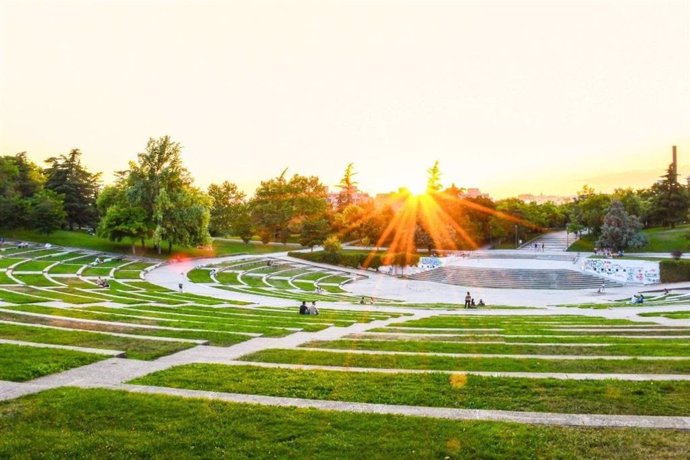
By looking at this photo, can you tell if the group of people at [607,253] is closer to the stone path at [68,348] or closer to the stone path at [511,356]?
the stone path at [511,356]

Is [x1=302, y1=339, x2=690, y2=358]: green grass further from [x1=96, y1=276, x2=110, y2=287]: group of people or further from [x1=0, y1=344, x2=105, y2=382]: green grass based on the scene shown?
[x1=96, y1=276, x2=110, y2=287]: group of people

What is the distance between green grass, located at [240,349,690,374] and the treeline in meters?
53.5

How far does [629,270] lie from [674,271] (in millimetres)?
4496

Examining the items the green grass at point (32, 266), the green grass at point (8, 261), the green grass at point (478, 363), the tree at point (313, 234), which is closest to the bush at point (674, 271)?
the tree at point (313, 234)

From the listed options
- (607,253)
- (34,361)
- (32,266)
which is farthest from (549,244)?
(34,361)

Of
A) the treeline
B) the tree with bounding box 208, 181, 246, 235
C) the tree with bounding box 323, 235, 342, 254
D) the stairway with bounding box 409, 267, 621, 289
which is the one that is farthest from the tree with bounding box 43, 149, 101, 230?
the stairway with bounding box 409, 267, 621, 289

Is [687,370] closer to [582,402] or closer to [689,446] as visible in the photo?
[582,402]

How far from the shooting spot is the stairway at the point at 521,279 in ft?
176

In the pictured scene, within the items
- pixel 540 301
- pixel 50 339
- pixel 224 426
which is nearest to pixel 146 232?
pixel 540 301

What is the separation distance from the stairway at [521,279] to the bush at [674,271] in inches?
219

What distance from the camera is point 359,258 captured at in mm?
70500

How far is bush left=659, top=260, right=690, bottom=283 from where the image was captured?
2159 inches

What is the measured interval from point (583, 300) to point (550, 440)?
40.0m

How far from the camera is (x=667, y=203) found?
8438 cm
